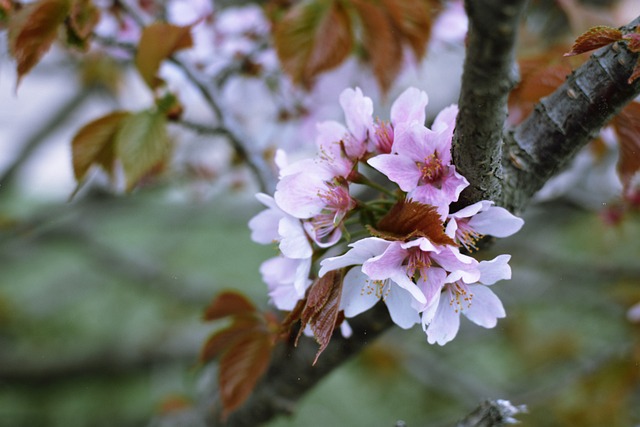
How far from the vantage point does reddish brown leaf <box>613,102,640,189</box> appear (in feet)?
1.85

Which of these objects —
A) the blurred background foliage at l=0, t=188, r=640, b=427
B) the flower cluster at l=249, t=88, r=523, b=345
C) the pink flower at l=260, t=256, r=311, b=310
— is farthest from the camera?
the blurred background foliage at l=0, t=188, r=640, b=427

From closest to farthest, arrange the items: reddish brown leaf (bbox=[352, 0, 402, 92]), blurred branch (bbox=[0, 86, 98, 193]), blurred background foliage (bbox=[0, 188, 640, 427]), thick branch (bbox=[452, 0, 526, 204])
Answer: thick branch (bbox=[452, 0, 526, 204]), reddish brown leaf (bbox=[352, 0, 402, 92]), blurred background foliage (bbox=[0, 188, 640, 427]), blurred branch (bbox=[0, 86, 98, 193])

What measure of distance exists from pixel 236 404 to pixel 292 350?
116 mm

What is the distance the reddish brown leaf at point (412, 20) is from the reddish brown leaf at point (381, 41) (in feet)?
0.05

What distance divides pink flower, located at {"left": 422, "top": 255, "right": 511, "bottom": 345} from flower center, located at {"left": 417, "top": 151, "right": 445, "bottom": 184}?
0.09m

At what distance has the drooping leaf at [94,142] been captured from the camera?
2.47 feet

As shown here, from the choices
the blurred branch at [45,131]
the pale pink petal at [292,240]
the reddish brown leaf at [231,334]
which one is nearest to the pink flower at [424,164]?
the pale pink petal at [292,240]

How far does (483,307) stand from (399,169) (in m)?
0.16

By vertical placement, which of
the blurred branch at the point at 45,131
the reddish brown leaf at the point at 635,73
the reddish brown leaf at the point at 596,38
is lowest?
the blurred branch at the point at 45,131

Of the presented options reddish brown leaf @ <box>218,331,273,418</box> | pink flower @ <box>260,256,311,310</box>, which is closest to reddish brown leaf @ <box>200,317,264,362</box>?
reddish brown leaf @ <box>218,331,273,418</box>

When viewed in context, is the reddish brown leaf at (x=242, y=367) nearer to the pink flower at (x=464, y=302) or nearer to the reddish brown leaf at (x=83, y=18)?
the pink flower at (x=464, y=302)

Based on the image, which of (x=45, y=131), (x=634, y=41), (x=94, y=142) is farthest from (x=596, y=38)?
(x=45, y=131)

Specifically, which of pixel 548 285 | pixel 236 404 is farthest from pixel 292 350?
pixel 548 285

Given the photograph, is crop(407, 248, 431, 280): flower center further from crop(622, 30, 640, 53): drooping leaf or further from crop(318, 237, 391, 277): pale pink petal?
crop(622, 30, 640, 53): drooping leaf
